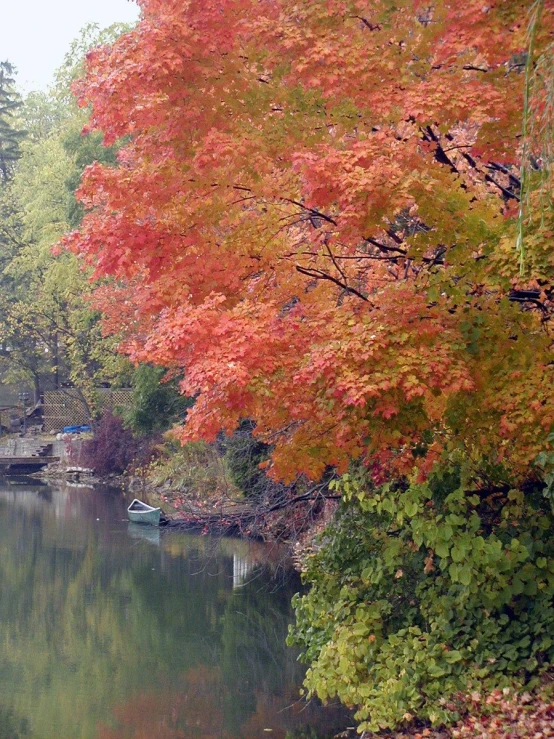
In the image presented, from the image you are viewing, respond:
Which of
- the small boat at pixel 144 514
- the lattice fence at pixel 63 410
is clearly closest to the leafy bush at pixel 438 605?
the small boat at pixel 144 514

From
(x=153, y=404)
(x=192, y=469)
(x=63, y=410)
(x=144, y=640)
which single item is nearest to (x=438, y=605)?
(x=144, y=640)

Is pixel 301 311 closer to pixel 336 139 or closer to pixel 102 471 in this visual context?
pixel 336 139

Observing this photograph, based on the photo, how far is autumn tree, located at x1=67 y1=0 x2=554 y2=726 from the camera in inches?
259

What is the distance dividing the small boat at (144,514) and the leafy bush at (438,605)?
46.2 ft

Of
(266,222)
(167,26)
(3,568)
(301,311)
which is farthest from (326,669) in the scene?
(3,568)

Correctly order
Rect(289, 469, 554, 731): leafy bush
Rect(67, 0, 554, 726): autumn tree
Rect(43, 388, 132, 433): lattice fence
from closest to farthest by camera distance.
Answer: Rect(67, 0, 554, 726): autumn tree < Rect(289, 469, 554, 731): leafy bush < Rect(43, 388, 132, 433): lattice fence

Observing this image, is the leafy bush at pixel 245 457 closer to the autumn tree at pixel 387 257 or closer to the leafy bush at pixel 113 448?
the autumn tree at pixel 387 257

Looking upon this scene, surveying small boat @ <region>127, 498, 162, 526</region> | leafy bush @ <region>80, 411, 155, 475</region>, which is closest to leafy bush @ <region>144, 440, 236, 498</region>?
small boat @ <region>127, 498, 162, 526</region>

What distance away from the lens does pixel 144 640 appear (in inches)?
543

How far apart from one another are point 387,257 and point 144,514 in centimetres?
1611

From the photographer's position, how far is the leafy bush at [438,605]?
25.7 ft

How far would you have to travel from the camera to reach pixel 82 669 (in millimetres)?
12367

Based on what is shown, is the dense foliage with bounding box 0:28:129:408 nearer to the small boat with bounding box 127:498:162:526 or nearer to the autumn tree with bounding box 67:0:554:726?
the small boat with bounding box 127:498:162:526

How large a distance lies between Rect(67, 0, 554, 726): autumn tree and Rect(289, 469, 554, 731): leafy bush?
27 mm
